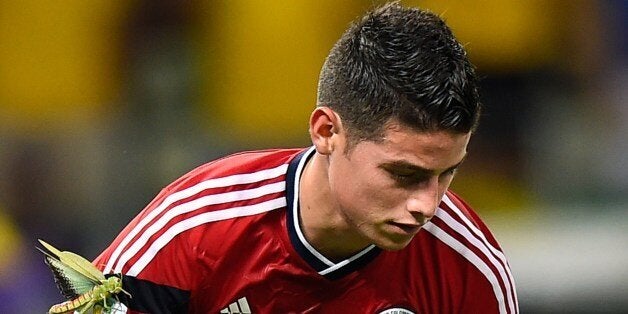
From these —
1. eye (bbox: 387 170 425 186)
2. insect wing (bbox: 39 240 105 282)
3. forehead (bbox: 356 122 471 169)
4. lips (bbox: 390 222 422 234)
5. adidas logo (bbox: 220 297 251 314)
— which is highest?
forehead (bbox: 356 122 471 169)

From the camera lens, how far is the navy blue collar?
5.90 feet

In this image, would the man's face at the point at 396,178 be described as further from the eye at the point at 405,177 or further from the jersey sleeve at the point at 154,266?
the jersey sleeve at the point at 154,266

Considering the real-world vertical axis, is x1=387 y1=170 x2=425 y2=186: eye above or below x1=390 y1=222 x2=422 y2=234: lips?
Result: above

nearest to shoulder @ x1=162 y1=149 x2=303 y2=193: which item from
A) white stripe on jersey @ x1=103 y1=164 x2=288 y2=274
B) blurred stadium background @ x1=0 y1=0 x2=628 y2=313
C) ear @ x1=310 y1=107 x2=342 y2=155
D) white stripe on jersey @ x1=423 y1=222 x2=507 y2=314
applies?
white stripe on jersey @ x1=103 y1=164 x2=288 y2=274

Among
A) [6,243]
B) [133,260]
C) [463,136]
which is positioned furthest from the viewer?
[6,243]

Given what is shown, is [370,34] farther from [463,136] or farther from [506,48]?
[506,48]

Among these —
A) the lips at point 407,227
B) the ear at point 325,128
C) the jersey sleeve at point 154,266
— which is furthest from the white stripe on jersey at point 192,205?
the lips at point 407,227

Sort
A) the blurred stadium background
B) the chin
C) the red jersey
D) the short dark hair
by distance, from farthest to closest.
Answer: the blurred stadium background, the red jersey, the chin, the short dark hair

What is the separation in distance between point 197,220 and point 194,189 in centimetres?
6

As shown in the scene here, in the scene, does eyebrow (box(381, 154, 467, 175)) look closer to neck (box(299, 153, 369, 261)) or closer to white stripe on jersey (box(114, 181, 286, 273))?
neck (box(299, 153, 369, 261))

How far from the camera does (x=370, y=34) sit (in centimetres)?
160

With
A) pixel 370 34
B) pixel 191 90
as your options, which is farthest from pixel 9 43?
pixel 370 34

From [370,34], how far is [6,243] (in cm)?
179

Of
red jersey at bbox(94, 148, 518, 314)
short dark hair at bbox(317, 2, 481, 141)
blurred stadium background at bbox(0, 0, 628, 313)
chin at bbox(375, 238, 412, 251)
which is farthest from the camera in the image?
blurred stadium background at bbox(0, 0, 628, 313)
